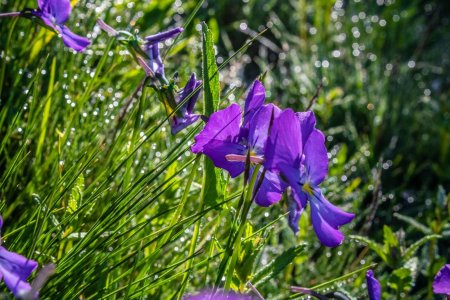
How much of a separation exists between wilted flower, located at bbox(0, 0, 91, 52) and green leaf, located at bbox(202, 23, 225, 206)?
0.24 metres

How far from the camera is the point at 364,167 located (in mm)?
2338

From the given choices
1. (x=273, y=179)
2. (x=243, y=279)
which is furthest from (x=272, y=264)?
(x=273, y=179)

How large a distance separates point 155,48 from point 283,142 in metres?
0.34

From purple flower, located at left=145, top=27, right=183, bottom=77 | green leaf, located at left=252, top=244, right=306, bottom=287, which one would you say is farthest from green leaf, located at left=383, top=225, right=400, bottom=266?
purple flower, located at left=145, top=27, right=183, bottom=77

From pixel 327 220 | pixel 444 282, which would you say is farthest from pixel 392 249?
pixel 327 220

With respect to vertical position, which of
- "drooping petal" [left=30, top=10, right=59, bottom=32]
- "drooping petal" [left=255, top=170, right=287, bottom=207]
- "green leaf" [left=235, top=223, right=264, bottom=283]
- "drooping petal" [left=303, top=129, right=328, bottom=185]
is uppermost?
"drooping petal" [left=30, top=10, right=59, bottom=32]

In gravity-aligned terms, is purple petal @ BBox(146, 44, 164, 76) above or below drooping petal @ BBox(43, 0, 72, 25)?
below

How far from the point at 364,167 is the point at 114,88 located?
0.95m

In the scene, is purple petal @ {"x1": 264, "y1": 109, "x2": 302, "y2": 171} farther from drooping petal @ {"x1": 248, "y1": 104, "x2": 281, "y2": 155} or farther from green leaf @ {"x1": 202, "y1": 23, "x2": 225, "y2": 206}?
green leaf @ {"x1": 202, "y1": 23, "x2": 225, "y2": 206}

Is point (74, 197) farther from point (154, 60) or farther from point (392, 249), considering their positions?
point (392, 249)

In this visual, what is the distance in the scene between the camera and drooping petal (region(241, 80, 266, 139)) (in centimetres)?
97

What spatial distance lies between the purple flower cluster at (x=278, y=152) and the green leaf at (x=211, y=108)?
0.25 feet

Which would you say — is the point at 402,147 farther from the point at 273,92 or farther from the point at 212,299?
the point at 212,299

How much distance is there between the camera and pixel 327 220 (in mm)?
948
